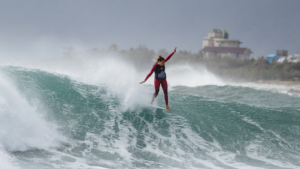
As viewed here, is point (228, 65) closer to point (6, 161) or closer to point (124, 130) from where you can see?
point (124, 130)

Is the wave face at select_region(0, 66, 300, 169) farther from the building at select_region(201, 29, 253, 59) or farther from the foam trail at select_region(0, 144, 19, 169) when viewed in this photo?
the building at select_region(201, 29, 253, 59)

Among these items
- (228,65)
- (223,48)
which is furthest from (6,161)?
(223,48)

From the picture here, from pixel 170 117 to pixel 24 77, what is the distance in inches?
243

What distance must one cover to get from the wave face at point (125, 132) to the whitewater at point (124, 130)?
2 centimetres

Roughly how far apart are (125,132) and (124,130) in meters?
0.15

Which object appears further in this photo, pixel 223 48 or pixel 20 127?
pixel 223 48

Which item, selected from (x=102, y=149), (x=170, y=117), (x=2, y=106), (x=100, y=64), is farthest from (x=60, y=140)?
(x=100, y=64)

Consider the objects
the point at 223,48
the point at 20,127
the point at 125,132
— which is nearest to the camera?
the point at 20,127

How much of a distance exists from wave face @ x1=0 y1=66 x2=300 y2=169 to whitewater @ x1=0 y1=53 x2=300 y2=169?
0.02m

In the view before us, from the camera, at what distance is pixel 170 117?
32.2ft

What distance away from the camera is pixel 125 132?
329 inches

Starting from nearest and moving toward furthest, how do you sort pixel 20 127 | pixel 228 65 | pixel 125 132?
pixel 20 127 → pixel 125 132 → pixel 228 65

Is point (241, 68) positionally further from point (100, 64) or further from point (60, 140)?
point (60, 140)

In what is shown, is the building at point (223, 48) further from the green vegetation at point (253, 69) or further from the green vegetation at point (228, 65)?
the green vegetation at point (253, 69)
